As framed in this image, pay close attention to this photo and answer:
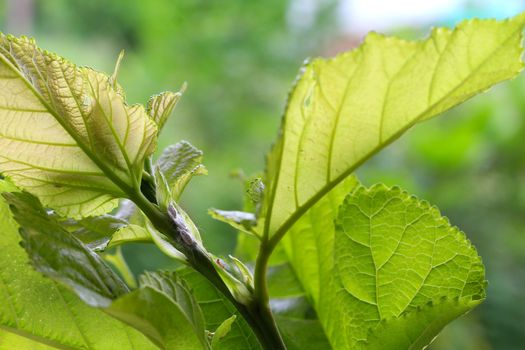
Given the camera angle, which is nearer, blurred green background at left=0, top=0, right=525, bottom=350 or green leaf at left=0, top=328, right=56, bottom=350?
green leaf at left=0, top=328, right=56, bottom=350

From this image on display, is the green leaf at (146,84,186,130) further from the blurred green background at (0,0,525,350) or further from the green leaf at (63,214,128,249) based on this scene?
the blurred green background at (0,0,525,350)

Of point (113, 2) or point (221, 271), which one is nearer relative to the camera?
point (221, 271)

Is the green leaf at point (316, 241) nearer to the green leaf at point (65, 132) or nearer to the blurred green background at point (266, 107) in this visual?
the green leaf at point (65, 132)

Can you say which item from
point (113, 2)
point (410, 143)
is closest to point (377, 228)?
point (410, 143)

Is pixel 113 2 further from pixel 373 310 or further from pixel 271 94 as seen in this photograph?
pixel 373 310

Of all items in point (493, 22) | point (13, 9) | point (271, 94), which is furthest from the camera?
point (13, 9)

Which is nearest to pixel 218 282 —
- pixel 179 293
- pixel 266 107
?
pixel 179 293

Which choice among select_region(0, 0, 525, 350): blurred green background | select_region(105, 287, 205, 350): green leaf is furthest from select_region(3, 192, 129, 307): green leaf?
select_region(0, 0, 525, 350): blurred green background
